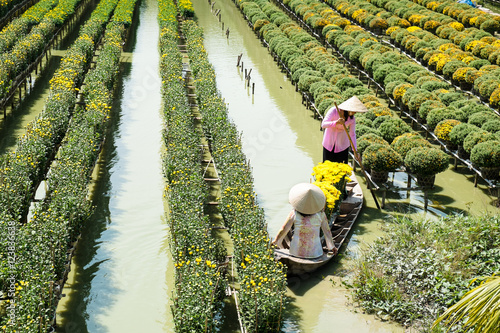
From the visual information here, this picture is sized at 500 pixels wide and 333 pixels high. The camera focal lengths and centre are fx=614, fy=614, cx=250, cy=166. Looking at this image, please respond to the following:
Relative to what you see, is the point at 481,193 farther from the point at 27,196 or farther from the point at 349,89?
the point at 27,196

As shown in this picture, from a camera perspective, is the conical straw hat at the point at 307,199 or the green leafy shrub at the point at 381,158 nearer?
the conical straw hat at the point at 307,199

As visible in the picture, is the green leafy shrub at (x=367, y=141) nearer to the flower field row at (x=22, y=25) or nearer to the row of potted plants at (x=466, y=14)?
the flower field row at (x=22, y=25)

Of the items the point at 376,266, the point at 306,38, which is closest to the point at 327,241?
the point at 376,266

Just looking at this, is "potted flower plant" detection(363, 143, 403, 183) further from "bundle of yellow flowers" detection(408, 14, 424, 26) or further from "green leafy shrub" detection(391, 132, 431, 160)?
"bundle of yellow flowers" detection(408, 14, 424, 26)

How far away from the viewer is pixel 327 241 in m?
10.6

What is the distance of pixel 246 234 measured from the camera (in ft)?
33.7

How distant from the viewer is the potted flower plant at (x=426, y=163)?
533 inches

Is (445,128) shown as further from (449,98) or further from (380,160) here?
(380,160)

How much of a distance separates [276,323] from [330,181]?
4.13 meters

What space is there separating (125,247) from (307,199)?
408 cm

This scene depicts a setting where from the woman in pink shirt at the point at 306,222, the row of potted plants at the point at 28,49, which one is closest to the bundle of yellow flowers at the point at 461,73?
the woman in pink shirt at the point at 306,222

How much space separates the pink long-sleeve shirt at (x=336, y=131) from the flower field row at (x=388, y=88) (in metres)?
1.20

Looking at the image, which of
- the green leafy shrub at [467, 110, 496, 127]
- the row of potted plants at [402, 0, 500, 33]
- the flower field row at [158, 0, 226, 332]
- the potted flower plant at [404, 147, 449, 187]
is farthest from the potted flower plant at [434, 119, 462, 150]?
the row of potted plants at [402, 0, 500, 33]

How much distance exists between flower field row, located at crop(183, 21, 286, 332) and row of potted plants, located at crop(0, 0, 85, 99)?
261 inches
